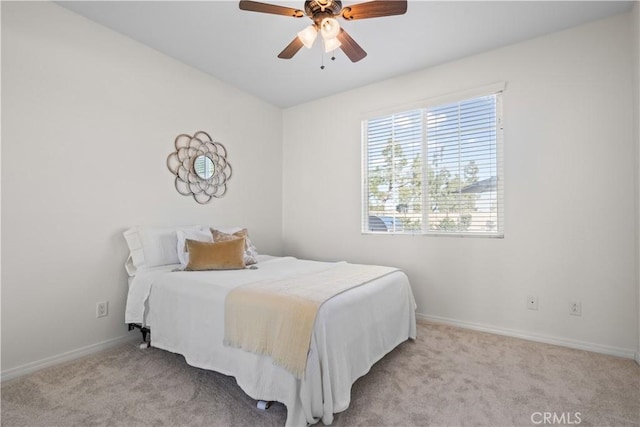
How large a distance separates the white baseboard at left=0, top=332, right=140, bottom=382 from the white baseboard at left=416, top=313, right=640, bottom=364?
2.77 metres

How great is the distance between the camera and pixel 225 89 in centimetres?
368

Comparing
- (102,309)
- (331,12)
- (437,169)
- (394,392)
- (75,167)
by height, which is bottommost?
(394,392)

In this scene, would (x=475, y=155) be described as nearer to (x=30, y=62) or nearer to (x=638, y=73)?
(x=638, y=73)

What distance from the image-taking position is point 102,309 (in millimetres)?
2604

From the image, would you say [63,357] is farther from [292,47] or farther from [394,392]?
[292,47]

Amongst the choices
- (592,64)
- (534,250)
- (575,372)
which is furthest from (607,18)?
(575,372)

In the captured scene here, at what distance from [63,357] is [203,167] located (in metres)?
1.98

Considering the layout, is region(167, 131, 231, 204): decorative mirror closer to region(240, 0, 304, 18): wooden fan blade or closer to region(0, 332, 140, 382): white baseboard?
region(0, 332, 140, 382): white baseboard

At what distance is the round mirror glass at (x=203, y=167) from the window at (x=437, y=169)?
1743 millimetres

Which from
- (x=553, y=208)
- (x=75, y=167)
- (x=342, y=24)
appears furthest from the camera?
(x=553, y=208)

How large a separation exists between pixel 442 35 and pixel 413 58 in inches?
16.3

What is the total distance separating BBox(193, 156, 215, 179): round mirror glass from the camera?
3.34 m

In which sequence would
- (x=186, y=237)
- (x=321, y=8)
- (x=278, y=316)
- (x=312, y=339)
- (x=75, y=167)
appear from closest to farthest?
(x=312, y=339) → (x=278, y=316) → (x=321, y=8) → (x=75, y=167) → (x=186, y=237)

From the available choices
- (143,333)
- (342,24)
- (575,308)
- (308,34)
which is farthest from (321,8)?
(575,308)
